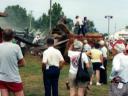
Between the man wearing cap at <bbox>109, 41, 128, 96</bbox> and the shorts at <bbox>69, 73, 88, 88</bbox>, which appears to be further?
the shorts at <bbox>69, 73, 88, 88</bbox>

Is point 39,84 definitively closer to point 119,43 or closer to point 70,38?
point 119,43

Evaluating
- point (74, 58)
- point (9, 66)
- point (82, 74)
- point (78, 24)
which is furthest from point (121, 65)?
point (78, 24)

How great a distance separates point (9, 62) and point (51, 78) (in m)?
A: 3.91

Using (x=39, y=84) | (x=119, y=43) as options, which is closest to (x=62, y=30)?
(x=39, y=84)

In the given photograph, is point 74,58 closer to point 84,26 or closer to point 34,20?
point 84,26

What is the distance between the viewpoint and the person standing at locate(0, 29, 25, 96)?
36.4ft

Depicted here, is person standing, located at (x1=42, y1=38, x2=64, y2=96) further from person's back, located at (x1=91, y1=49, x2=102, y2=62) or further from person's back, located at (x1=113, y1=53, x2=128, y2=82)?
person's back, located at (x1=91, y1=49, x2=102, y2=62)

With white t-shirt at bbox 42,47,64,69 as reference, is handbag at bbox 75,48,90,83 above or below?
below

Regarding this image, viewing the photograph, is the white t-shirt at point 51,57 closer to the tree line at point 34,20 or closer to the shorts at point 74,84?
the shorts at point 74,84

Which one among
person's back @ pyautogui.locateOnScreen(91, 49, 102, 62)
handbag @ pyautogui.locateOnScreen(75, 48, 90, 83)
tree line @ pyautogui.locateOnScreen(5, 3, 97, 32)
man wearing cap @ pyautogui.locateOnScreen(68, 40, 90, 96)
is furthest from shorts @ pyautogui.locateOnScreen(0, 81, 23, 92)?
tree line @ pyautogui.locateOnScreen(5, 3, 97, 32)

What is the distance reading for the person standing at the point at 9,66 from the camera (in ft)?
36.4

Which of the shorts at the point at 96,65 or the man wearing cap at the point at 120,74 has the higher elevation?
the man wearing cap at the point at 120,74

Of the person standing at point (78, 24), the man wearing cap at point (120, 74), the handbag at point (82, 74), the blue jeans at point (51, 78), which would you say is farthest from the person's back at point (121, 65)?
the person standing at point (78, 24)

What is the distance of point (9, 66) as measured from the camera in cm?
1112
